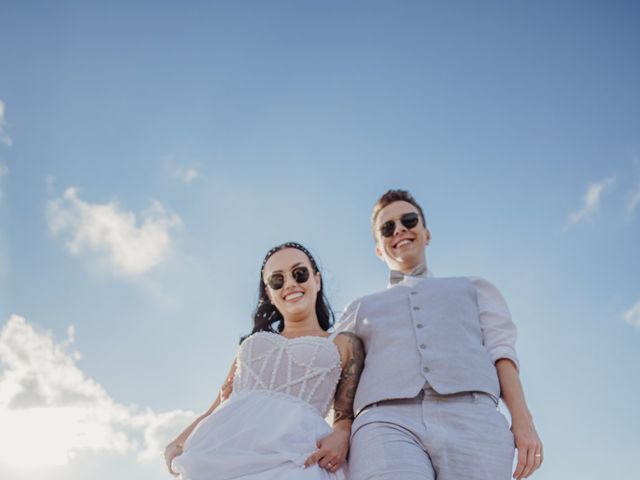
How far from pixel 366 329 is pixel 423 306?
20.0 inches

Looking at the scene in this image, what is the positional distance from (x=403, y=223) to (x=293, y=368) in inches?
69.5

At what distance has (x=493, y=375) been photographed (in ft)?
16.6

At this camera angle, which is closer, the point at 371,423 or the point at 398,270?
the point at 371,423

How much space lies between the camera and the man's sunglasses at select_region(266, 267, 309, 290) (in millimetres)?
6074

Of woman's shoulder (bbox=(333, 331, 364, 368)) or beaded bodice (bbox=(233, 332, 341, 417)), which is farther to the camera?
woman's shoulder (bbox=(333, 331, 364, 368))

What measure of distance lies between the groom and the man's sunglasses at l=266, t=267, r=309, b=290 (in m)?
0.53

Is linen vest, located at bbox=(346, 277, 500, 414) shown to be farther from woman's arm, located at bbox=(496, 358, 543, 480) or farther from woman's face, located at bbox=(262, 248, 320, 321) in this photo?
woman's face, located at bbox=(262, 248, 320, 321)

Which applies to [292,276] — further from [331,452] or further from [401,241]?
[331,452]

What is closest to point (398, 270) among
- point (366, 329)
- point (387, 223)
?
point (387, 223)

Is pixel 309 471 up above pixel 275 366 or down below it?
below

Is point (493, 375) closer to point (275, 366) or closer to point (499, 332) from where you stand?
point (499, 332)

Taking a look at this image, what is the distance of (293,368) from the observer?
209 inches

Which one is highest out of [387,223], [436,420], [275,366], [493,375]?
[387,223]

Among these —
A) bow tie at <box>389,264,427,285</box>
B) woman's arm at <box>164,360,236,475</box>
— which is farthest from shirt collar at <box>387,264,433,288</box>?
woman's arm at <box>164,360,236,475</box>
